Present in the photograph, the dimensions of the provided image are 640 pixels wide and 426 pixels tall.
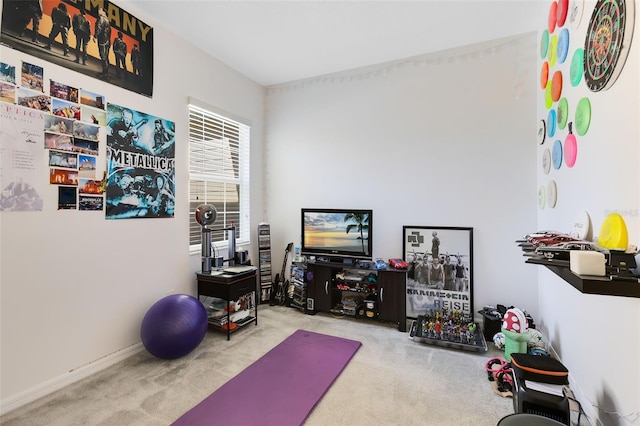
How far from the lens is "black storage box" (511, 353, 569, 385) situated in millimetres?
1660

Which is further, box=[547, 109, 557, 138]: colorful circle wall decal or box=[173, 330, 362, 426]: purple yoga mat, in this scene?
box=[547, 109, 557, 138]: colorful circle wall decal

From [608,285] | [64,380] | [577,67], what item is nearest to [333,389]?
[608,285]

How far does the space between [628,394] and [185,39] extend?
4447 millimetres

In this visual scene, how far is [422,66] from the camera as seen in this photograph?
11.6ft

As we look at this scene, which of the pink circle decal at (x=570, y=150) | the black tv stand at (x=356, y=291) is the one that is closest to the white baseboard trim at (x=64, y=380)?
the black tv stand at (x=356, y=291)

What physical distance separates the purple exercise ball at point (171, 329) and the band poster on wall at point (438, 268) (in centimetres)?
238

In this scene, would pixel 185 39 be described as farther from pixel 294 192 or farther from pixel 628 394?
pixel 628 394

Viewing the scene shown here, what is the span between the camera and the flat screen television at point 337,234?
3586 millimetres

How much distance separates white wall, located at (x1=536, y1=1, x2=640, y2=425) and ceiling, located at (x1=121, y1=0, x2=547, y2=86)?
104 centimetres

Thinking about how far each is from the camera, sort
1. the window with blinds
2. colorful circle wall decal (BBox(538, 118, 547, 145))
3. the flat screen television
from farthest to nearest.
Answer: the flat screen television, the window with blinds, colorful circle wall decal (BBox(538, 118, 547, 145))

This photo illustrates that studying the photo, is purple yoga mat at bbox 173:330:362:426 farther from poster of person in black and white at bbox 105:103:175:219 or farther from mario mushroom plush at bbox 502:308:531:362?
poster of person in black and white at bbox 105:103:175:219

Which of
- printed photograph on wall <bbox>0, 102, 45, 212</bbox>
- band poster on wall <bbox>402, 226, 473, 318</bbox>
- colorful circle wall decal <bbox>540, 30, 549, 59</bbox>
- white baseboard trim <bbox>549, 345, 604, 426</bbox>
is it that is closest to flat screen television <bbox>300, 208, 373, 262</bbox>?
band poster on wall <bbox>402, 226, 473, 318</bbox>

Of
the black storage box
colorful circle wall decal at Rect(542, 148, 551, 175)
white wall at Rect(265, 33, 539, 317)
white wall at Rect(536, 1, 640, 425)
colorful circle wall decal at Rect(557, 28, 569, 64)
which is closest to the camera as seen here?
white wall at Rect(536, 1, 640, 425)

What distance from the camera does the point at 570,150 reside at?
7.04 feet
